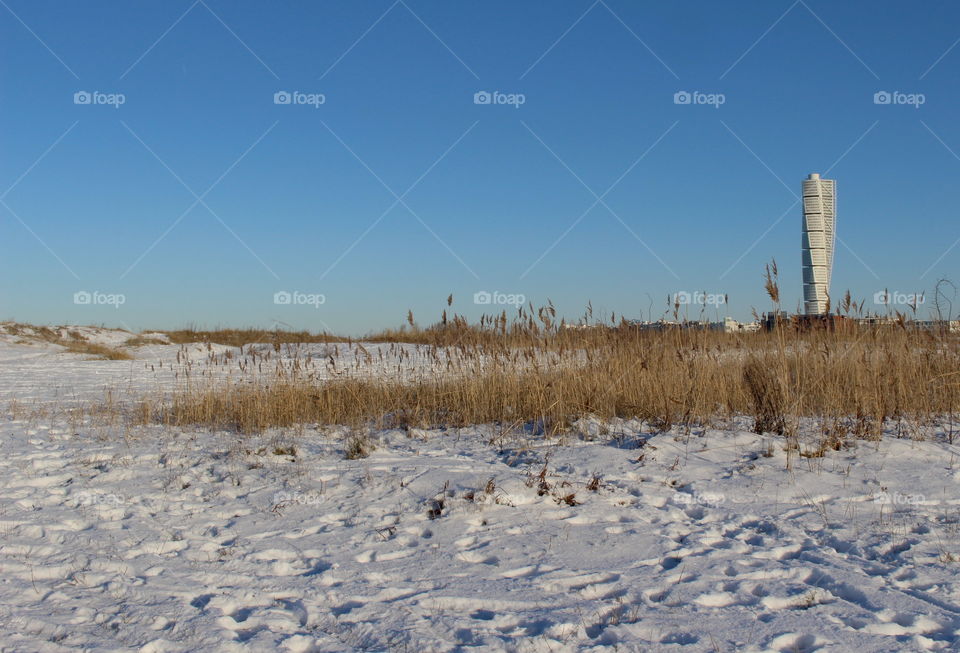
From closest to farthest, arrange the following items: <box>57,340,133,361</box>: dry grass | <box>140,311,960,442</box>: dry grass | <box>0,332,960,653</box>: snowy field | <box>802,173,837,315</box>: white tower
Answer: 1. <box>0,332,960,653</box>: snowy field
2. <box>140,311,960,442</box>: dry grass
3. <box>57,340,133,361</box>: dry grass
4. <box>802,173,837,315</box>: white tower

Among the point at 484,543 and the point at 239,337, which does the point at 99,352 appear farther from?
the point at 484,543

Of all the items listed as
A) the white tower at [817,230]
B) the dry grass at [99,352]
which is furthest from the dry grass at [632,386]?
the white tower at [817,230]

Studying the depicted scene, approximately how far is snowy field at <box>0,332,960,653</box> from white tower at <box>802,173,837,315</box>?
23635 millimetres

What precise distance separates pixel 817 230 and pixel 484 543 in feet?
89.0

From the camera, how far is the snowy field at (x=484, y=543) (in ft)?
8.71

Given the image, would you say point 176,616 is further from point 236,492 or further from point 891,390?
point 891,390

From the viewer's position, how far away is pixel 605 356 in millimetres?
6969

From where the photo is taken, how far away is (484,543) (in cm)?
367

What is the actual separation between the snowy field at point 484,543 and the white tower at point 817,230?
23.6m

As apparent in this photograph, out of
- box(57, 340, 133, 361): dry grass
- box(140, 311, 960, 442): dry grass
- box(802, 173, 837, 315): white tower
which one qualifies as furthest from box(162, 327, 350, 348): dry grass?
box(802, 173, 837, 315): white tower

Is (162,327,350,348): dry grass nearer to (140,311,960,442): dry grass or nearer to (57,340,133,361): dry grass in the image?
(57,340,133,361): dry grass

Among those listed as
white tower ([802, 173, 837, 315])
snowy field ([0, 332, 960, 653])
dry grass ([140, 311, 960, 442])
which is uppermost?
white tower ([802, 173, 837, 315])

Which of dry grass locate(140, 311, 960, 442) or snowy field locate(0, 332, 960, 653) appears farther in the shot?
dry grass locate(140, 311, 960, 442)

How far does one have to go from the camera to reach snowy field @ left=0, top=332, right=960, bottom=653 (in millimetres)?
2656
